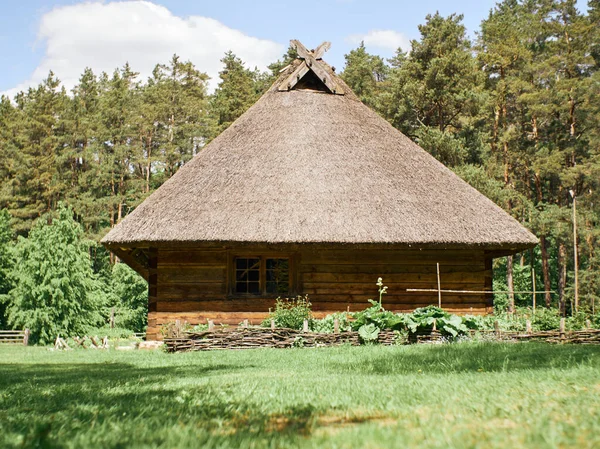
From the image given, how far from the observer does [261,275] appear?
16.7m

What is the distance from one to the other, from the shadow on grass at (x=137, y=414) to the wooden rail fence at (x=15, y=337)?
27.8 meters

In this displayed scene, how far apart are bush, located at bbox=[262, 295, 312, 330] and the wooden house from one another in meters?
0.47

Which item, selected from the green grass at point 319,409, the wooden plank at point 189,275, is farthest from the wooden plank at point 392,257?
the green grass at point 319,409

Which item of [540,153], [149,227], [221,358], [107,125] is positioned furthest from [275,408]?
[107,125]

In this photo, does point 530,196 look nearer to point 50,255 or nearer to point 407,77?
point 407,77

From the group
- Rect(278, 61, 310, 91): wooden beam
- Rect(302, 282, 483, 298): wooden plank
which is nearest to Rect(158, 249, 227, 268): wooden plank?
Rect(302, 282, 483, 298): wooden plank

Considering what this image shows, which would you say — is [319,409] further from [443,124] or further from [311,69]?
[443,124]

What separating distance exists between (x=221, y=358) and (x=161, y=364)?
1.26 meters

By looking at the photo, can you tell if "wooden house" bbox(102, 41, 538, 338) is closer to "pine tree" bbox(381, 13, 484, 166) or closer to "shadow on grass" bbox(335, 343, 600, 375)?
"shadow on grass" bbox(335, 343, 600, 375)

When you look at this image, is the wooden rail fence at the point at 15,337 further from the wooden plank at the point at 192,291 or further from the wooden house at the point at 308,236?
the wooden plank at the point at 192,291

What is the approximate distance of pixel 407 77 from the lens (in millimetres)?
34531

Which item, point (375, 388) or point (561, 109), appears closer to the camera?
point (375, 388)

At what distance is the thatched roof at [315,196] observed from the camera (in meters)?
15.6

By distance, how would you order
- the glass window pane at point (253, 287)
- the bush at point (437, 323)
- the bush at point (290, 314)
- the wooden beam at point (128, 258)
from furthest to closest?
the wooden beam at point (128, 258), the glass window pane at point (253, 287), the bush at point (290, 314), the bush at point (437, 323)
